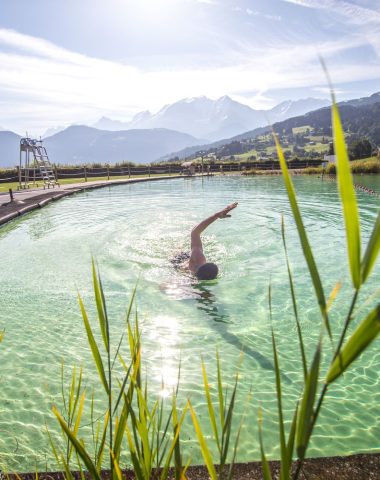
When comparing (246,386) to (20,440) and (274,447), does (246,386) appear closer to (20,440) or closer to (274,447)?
(274,447)

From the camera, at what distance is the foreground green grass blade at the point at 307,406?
2.28 feet

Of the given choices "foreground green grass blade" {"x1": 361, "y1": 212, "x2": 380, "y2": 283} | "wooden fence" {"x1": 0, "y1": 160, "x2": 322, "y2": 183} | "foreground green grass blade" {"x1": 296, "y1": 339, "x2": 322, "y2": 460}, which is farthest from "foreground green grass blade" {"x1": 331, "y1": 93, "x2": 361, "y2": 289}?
"wooden fence" {"x1": 0, "y1": 160, "x2": 322, "y2": 183}

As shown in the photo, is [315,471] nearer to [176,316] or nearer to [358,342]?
[358,342]

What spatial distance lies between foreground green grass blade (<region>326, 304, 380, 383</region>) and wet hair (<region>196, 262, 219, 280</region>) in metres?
6.01

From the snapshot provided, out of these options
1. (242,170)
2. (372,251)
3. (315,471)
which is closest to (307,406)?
(372,251)

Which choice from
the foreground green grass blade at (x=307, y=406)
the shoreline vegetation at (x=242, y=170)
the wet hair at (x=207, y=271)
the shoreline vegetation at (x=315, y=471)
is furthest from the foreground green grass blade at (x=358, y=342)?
the shoreline vegetation at (x=242, y=170)

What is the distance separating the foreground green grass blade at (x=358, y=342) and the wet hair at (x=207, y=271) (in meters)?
6.01

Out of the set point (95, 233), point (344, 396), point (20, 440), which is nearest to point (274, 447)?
point (344, 396)

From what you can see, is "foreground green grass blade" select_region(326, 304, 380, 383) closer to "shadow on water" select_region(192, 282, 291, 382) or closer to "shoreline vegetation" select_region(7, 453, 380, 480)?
"shoreline vegetation" select_region(7, 453, 380, 480)

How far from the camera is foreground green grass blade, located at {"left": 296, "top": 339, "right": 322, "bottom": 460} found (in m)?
0.69

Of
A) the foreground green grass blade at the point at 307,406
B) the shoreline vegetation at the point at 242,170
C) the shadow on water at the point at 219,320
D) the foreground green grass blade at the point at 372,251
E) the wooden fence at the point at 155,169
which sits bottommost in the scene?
the shadow on water at the point at 219,320

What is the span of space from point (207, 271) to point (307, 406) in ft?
19.9

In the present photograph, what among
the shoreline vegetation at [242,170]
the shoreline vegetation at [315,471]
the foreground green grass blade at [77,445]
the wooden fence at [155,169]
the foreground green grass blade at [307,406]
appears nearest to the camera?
the foreground green grass blade at [307,406]

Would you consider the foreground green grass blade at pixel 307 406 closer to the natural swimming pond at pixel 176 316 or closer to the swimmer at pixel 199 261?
the natural swimming pond at pixel 176 316
